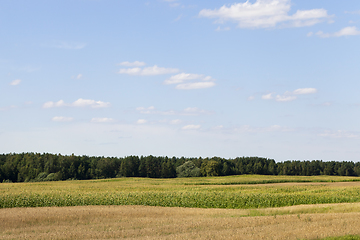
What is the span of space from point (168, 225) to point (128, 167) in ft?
380

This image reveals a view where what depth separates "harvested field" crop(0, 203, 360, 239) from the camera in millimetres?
21828

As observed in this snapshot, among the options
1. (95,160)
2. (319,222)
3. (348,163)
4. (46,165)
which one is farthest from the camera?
(348,163)

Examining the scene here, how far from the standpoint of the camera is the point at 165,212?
34.1 metres

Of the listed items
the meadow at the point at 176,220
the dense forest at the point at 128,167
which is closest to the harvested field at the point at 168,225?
the meadow at the point at 176,220

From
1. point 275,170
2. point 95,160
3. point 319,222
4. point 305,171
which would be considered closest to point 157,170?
point 95,160

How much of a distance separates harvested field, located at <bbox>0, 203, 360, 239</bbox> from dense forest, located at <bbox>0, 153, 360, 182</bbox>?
290ft

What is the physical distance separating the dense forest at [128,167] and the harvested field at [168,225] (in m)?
88.3

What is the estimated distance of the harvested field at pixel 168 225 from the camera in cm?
2183

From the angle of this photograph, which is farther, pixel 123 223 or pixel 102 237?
pixel 123 223

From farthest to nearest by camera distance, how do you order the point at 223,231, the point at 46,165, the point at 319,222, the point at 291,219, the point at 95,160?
the point at 95,160 → the point at 46,165 → the point at 291,219 → the point at 319,222 → the point at 223,231

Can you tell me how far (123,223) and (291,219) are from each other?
12.7m

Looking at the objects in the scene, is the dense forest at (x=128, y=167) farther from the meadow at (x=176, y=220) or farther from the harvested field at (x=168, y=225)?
the harvested field at (x=168, y=225)

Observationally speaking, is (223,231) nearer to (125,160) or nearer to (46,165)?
(46,165)

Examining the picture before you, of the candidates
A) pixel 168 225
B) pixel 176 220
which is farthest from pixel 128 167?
pixel 168 225
